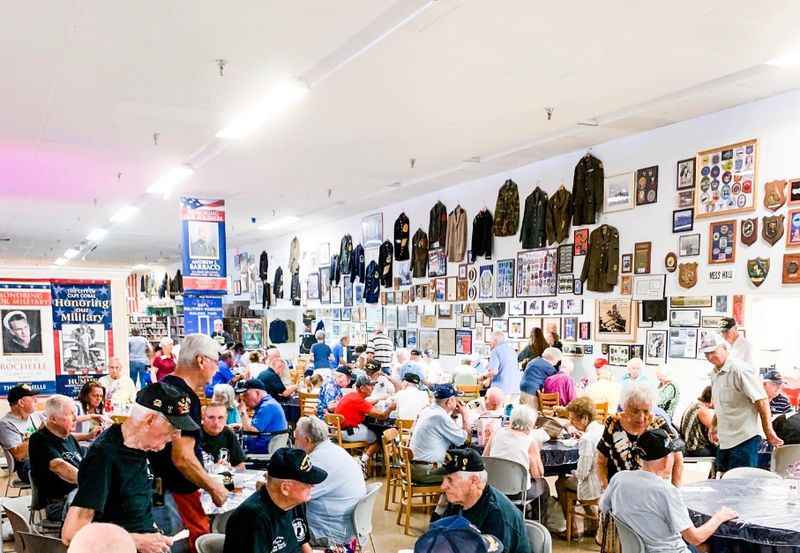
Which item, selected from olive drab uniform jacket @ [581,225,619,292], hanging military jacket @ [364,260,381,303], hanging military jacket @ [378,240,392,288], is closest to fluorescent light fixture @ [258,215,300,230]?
hanging military jacket @ [364,260,381,303]

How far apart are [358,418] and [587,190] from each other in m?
4.76

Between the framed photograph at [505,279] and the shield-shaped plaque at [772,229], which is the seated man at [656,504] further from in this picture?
the framed photograph at [505,279]

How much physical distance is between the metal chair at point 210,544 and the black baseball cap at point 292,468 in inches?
29.2

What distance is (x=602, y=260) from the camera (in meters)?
9.02

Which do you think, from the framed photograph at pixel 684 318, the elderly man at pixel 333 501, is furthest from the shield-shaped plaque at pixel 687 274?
the elderly man at pixel 333 501

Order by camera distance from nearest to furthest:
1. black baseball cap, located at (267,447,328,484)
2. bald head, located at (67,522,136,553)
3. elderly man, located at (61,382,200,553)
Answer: bald head, located at (67,522,136,553) < elderly man, located at (61,382,200,553) < black baseball cap, located at (267,447,328,484)

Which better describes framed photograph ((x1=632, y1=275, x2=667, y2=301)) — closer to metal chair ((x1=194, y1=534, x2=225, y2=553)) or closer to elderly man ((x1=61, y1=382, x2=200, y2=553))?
metal chair ((x1=194, y1=534, x2=225, y2=553))

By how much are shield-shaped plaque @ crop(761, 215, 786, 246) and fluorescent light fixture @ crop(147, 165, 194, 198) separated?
306 inches

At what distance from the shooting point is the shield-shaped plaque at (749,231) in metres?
7.11

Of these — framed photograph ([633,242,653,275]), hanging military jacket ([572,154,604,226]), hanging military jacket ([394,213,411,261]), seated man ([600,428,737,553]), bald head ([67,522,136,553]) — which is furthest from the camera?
hanging military jacket ([394,213,411,261])

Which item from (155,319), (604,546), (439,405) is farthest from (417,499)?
(155,319)

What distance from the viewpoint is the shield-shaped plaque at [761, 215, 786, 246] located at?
6.85 meters

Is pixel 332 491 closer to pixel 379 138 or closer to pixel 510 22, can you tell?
pixel 510 22

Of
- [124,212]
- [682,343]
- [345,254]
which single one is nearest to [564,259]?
[682,343]
